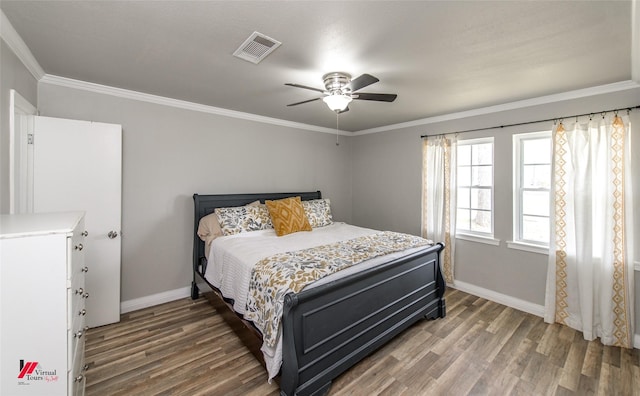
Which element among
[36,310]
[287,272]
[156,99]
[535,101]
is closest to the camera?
[36,310]

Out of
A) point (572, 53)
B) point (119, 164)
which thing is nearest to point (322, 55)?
point (572, 53)

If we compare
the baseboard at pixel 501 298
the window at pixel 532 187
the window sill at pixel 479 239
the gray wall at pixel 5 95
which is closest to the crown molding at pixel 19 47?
the gray wall at pixel 5 95

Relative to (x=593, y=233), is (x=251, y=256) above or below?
below

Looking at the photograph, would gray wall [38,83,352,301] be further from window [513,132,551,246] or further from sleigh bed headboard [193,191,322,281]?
window [513,132,551,246]

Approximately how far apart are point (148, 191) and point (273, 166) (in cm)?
170

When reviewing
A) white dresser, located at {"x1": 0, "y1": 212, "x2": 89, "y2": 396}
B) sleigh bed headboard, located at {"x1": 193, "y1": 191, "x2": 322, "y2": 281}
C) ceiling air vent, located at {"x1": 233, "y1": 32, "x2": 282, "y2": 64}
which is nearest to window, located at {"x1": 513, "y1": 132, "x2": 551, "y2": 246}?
ceiling air vent, located at {"x1": 233, "y1": 32, "x2": 282, "y2": 64}

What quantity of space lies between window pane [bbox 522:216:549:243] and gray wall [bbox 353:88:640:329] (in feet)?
0.58

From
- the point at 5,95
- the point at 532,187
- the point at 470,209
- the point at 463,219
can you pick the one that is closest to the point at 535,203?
the point at 532,187

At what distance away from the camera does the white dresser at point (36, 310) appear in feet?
3.54

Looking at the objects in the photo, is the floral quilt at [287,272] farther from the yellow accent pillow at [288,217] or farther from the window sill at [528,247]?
the window sill at [528,247]

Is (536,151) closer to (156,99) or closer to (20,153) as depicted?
(156,99)

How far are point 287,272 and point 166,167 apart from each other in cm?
224

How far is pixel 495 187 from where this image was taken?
3418mm

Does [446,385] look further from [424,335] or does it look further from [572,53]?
[572,53]
